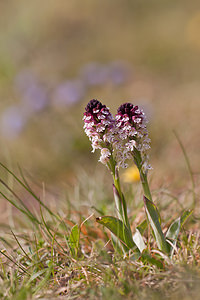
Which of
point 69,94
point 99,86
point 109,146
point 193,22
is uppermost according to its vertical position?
point 193,22

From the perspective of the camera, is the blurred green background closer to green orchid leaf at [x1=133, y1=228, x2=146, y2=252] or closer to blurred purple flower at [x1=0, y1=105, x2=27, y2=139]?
blurred purple flower at [x1=0, y1=105, x2=27, y2=139]

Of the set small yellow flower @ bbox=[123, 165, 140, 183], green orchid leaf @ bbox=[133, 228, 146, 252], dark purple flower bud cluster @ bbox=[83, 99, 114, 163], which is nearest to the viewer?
dark purple flower bud cluster @ bbox=[83, 99, 114, 163]

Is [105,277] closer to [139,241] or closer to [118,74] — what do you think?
[139,241]

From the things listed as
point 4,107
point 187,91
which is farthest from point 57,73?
point 187,91

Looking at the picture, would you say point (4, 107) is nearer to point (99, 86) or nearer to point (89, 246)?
point (99, 86)

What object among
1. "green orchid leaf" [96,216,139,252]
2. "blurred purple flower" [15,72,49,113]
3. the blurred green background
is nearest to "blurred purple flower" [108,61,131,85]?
the blurred green background

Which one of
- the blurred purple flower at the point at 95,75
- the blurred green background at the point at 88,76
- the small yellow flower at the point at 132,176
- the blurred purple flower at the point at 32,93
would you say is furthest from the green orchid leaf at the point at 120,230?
the blurred purple flower at the point at 95,75

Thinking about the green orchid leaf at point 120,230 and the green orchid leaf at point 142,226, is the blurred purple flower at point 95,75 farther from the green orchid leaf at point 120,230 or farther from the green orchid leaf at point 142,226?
the green orchid leaf at point 120,230
